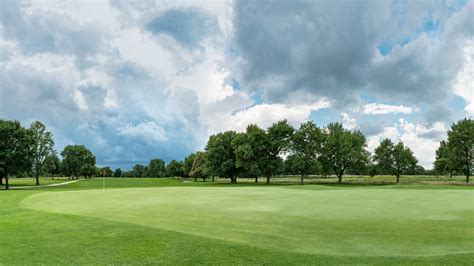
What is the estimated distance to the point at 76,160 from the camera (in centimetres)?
13575

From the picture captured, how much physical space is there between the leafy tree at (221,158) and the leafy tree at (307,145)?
15.8 m

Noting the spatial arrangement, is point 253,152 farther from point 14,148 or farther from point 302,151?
point 14,148

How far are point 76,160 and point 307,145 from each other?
97368 mm

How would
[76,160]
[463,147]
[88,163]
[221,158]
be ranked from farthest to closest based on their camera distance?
[88,163] → [76,160] → [221,158] → [463,147]

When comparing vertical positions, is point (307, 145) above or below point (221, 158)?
above

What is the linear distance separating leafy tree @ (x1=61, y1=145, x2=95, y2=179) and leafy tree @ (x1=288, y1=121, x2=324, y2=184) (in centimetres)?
9064

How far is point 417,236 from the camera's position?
40.5 ft

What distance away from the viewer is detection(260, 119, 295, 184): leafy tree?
7850cm

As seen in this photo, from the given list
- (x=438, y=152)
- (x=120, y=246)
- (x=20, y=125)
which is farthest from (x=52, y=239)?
(x=438, y=152)

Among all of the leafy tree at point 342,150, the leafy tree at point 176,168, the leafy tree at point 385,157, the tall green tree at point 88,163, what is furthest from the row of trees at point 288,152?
the leafy tree at point 176,168

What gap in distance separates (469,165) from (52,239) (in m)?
83.8

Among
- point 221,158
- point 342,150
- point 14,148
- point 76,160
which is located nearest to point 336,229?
point 14,148

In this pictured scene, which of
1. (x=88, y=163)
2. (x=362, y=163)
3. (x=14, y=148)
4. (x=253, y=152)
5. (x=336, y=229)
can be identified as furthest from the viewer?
(x=88, y=163)

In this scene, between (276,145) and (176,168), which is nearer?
(276,145)
